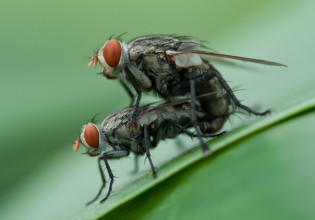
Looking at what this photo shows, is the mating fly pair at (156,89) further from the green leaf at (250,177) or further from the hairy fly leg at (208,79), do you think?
the green leaf at (250,177)

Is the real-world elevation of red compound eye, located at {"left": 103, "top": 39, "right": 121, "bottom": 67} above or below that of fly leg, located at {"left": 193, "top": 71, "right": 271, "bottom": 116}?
above

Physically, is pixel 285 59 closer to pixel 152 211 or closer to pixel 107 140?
pixel 107 140

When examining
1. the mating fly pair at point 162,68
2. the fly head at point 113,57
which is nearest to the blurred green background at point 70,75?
the mating fly pair at point 162,68

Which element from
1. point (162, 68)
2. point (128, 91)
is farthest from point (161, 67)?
point (128, 91)

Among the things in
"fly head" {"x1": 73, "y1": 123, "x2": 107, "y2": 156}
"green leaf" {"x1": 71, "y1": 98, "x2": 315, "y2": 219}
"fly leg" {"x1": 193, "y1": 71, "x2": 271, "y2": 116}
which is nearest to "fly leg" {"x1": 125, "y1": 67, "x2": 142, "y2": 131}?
"fly head" {"x1": 73, "y1": 123, "x2": 107, "y2": 156}

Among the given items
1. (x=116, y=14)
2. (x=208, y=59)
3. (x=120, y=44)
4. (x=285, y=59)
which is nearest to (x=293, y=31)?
(x=285, y=59)

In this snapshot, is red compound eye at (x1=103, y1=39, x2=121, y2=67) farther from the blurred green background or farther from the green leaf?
the green leaf
